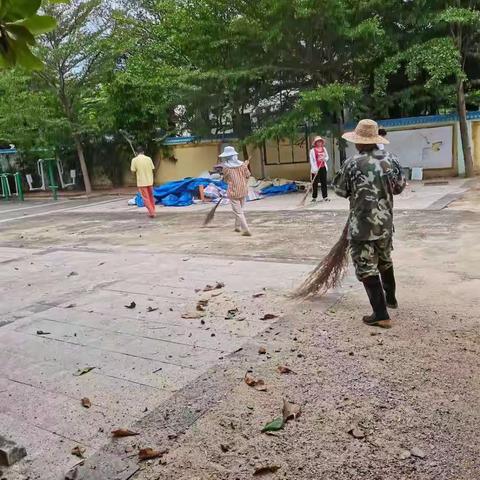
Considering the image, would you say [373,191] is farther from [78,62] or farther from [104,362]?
[78,62]

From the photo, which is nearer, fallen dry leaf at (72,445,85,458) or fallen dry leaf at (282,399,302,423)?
fallen dry leaf at (72,445,85,458)

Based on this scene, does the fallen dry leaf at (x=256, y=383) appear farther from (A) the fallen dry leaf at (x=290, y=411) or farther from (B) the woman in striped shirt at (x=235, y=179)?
(B) the woman in striped shirt at (x=235, y=179)

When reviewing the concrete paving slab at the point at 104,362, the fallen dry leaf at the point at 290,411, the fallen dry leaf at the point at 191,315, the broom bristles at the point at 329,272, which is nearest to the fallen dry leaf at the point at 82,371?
the concrete paving slab at the point at 104,362

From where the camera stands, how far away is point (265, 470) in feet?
7.95

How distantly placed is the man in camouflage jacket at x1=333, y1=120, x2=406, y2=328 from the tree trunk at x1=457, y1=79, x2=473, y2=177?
10422 mm

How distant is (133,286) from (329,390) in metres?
3.22

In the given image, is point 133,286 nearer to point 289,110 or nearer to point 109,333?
point 109,333

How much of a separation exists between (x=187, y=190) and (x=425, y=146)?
258 inches

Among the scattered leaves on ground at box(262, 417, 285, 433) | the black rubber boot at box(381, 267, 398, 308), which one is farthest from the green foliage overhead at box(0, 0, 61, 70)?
the black rubber boot at box(381, 267, 398, 308)

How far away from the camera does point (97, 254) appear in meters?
8.01

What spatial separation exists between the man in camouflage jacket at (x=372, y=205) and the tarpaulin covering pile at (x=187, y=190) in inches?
392

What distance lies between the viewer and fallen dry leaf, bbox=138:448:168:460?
2596 mm

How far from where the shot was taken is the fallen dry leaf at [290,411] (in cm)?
284

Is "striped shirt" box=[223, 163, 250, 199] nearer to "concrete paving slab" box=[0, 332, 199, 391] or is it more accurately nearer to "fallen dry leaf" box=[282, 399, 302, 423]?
"concrete paving slab" box=[0, 332, 199, 391]
